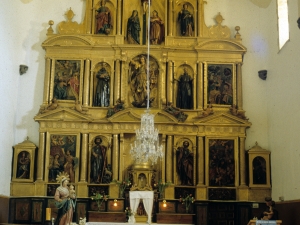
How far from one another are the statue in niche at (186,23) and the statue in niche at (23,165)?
8000mm

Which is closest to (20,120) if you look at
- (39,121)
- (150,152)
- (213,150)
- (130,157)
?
(39,121)

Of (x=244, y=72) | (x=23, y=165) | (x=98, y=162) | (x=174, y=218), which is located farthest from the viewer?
(x=244, y=72)

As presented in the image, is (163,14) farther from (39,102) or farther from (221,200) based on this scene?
(221,200)

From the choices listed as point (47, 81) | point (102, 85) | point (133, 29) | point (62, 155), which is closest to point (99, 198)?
point (62, 155)

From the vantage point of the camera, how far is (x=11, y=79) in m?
21.5

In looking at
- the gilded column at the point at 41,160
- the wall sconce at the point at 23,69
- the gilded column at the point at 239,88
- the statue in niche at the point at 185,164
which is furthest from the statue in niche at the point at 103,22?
the statue in niche at the point at 185,164

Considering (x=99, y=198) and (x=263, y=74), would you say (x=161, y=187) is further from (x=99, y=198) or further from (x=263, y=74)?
(x=263, y=74)

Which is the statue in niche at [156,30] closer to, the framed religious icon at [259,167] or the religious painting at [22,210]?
the framed religious icon at [259,167]

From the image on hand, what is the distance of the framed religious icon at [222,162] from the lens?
21516mm

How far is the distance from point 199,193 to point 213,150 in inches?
70.4

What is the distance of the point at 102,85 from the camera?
2242 centimetres

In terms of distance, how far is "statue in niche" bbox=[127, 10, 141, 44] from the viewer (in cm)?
2280

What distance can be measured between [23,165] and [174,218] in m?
6.17

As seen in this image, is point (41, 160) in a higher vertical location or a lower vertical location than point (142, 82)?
lower
